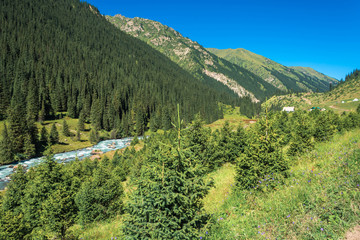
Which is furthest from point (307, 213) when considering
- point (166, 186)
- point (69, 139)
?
point (69, 139)

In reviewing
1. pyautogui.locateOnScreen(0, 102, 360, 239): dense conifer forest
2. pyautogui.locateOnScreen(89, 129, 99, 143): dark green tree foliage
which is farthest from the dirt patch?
pyautogui.locateOnScreen(89, 129, 99, 143): dark green tree foliage

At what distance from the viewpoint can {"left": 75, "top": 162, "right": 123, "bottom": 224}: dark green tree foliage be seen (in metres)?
20.2

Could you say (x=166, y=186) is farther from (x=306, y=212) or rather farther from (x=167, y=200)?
(x=306, y=212)

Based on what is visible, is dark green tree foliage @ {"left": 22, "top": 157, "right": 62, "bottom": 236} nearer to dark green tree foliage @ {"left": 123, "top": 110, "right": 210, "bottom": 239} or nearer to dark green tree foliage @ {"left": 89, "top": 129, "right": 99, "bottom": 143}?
dark green tree foliage @ {"left": 123, "top": 110, "right": 210, "bottom": 239}

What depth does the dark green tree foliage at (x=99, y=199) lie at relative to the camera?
20.2 m

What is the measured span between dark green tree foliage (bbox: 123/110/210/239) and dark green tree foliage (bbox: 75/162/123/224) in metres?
17.0

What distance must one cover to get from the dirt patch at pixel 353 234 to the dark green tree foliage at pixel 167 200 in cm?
363

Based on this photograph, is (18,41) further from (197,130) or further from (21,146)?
(197,130)

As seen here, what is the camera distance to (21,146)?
71.5 m

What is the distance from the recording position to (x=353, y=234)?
3797 millimetres

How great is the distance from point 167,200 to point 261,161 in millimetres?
7148

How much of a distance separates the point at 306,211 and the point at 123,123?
12970 centimetres

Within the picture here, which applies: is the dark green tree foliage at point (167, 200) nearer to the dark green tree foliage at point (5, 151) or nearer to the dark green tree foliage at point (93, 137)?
the dark green tree foliage at point (5, 151)

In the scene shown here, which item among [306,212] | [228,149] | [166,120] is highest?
[306,212]
